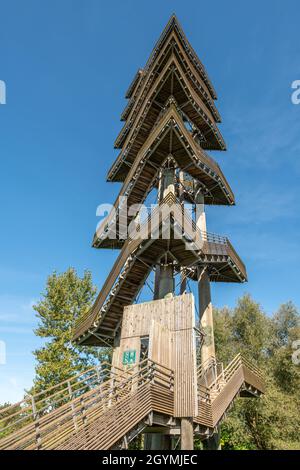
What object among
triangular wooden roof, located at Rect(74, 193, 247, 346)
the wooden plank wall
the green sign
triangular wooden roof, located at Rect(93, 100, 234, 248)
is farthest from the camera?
triangular wooden roof, located at Rect(93, 100, 234, 248)

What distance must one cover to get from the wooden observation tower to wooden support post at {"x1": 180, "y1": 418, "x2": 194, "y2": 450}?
0.03 m

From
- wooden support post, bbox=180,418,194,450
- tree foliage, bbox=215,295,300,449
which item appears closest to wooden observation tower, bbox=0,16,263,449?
wooden support post, bbox=180,418,194,450

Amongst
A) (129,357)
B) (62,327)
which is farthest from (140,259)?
(62,327)

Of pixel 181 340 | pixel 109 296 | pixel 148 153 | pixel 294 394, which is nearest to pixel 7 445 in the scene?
pixel 181 340

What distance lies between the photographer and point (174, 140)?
20.0 metres

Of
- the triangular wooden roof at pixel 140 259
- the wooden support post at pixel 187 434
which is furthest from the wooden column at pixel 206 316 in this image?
the wooden support post at pixel 187 434

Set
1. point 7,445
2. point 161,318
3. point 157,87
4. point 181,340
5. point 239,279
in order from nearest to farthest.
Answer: point 7,445 → point 181,340 → point 161,318 → point 239,279 → point 157,87

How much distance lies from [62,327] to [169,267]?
16917 mm

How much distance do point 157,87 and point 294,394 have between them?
2946 centimetres

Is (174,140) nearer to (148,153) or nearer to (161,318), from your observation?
(148,153)

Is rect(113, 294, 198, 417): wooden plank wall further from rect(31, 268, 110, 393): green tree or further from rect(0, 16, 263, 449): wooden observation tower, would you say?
rect(31, 268, 110, 393): green tree

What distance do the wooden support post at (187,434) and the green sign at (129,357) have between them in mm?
3326

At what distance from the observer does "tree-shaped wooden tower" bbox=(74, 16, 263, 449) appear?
1109cm

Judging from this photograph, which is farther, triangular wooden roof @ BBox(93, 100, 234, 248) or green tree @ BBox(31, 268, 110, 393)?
green tree @ BBox(31, 268, 110, 393)
